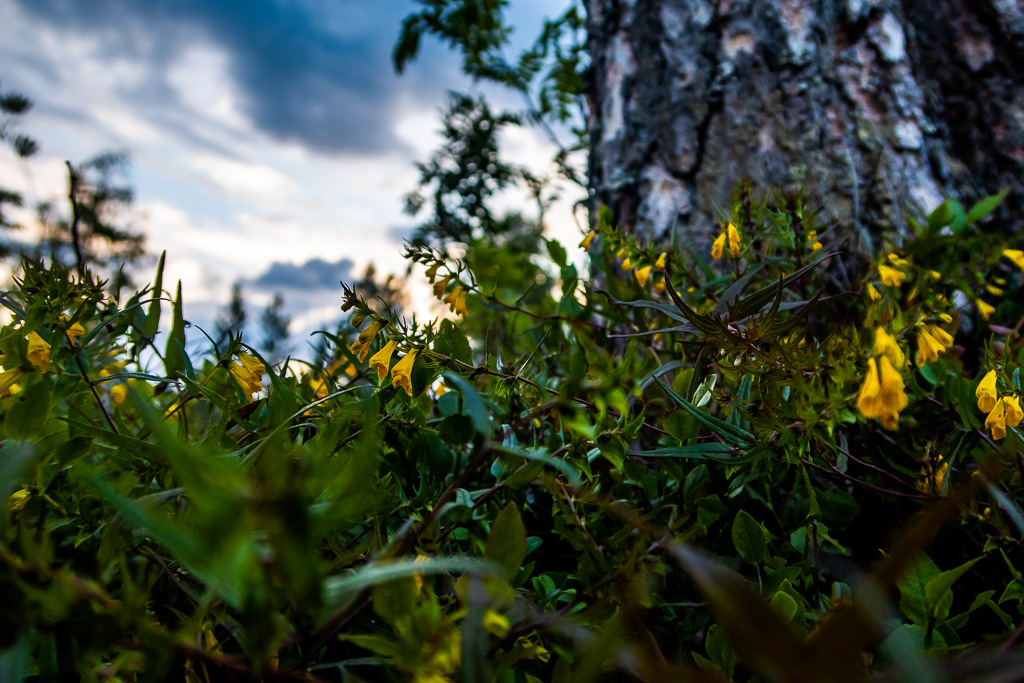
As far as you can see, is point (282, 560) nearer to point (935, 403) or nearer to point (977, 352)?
point (935, 403)

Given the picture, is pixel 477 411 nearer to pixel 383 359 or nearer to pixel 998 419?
pixel 383 359

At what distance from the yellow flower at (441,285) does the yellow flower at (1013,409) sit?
0.56m

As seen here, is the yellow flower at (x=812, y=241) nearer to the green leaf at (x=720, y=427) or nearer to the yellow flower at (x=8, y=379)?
the green leaf at (x=720, y=427)

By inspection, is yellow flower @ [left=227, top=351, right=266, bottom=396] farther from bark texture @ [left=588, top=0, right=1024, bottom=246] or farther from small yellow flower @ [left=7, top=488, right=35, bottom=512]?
bark texture @ [left=588, top=0, right=1024, bottom=246]

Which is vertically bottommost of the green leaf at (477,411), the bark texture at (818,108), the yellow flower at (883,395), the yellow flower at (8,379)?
the yellow flower at (883,395)

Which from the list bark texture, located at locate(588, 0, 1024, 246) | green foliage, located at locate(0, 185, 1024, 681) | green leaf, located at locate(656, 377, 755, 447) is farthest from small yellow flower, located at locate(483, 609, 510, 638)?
bark texture, located at locate(588, 0, 1024, 246)

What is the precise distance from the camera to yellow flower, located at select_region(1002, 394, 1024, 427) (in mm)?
475

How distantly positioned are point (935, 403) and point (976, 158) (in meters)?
1.17

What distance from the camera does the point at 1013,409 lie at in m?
0.48

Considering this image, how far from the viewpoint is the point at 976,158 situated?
1.40 m

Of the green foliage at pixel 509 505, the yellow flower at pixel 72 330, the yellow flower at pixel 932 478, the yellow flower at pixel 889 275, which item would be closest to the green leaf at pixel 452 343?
the green foliage at pixel 509 505

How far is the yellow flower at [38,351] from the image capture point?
53 cm

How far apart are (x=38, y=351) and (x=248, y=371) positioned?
0.19m

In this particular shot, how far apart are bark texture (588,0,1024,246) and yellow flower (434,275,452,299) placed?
708 mm
